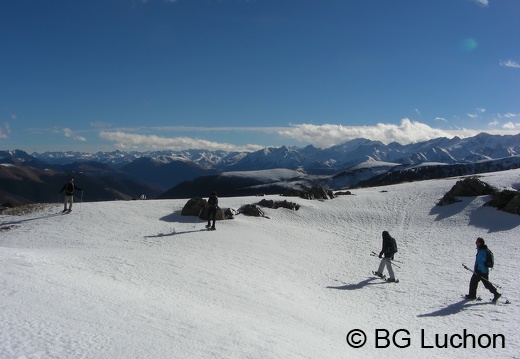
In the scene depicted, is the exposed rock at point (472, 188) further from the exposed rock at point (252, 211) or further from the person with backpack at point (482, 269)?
the person with backpack at point (482, 269)

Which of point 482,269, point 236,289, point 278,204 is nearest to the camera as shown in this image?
point 236,289

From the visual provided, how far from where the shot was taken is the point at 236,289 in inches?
547

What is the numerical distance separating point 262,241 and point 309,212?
11.4 m

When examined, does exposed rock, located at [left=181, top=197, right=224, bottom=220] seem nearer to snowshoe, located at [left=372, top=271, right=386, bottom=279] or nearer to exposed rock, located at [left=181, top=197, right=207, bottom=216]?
exposed rock, located at [left=181, top=197, right=207, bottom=216]

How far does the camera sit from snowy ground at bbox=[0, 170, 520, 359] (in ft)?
26.4

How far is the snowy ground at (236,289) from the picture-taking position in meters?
8.05

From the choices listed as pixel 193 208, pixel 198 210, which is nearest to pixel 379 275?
pixel 198 210

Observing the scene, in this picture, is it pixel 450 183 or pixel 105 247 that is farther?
pixel 450 183

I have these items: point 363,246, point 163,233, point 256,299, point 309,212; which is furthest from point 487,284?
point 309,212

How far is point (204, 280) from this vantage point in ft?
47.1

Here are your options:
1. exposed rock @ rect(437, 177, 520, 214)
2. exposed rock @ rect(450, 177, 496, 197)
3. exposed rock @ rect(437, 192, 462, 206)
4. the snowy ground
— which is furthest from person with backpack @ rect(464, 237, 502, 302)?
exposed rock @ rect(450, 177, 496, 197)

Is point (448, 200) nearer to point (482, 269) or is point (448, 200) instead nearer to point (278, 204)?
point (278, 204)

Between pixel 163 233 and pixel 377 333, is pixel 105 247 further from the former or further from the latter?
pixel 377 333

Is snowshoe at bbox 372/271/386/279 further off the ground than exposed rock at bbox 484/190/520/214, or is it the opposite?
exposed rock at bbox 484/190/520/214
